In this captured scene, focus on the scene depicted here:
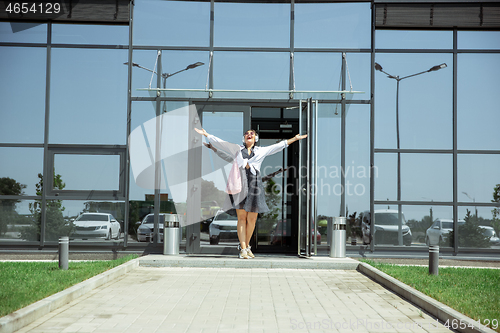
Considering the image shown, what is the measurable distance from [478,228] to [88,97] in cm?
863

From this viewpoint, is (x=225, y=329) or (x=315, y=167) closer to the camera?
(x=225, y=329)

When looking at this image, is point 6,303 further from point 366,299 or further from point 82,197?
point 82,197

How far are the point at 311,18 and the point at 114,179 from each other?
17.8 ft

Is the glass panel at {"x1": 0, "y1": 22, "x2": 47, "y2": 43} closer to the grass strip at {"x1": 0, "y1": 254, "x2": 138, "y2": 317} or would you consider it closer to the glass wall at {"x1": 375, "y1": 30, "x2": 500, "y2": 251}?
the grass strip at {"x1": 0, "y1": 254, "x2": 138, "y2": 317}

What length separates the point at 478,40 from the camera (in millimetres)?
10648

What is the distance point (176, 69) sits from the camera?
10.7 m

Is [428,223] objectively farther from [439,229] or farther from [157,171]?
[157,171]

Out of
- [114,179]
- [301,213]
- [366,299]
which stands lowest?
[366,299]

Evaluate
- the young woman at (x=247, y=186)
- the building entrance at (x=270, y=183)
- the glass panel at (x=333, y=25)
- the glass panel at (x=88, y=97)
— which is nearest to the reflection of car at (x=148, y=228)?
the building entrance at (x=270, y=183)

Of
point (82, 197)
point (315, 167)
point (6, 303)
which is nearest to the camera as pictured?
point (6, 303)

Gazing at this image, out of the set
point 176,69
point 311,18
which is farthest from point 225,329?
point 311,18

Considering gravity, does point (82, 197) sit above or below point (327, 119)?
below

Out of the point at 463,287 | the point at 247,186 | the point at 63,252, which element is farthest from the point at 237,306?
the point at 247,186

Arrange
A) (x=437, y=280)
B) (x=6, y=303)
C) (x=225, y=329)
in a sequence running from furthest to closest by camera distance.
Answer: (x=437, y=280)
(x=6, y=303)
(x=225, y=329)
